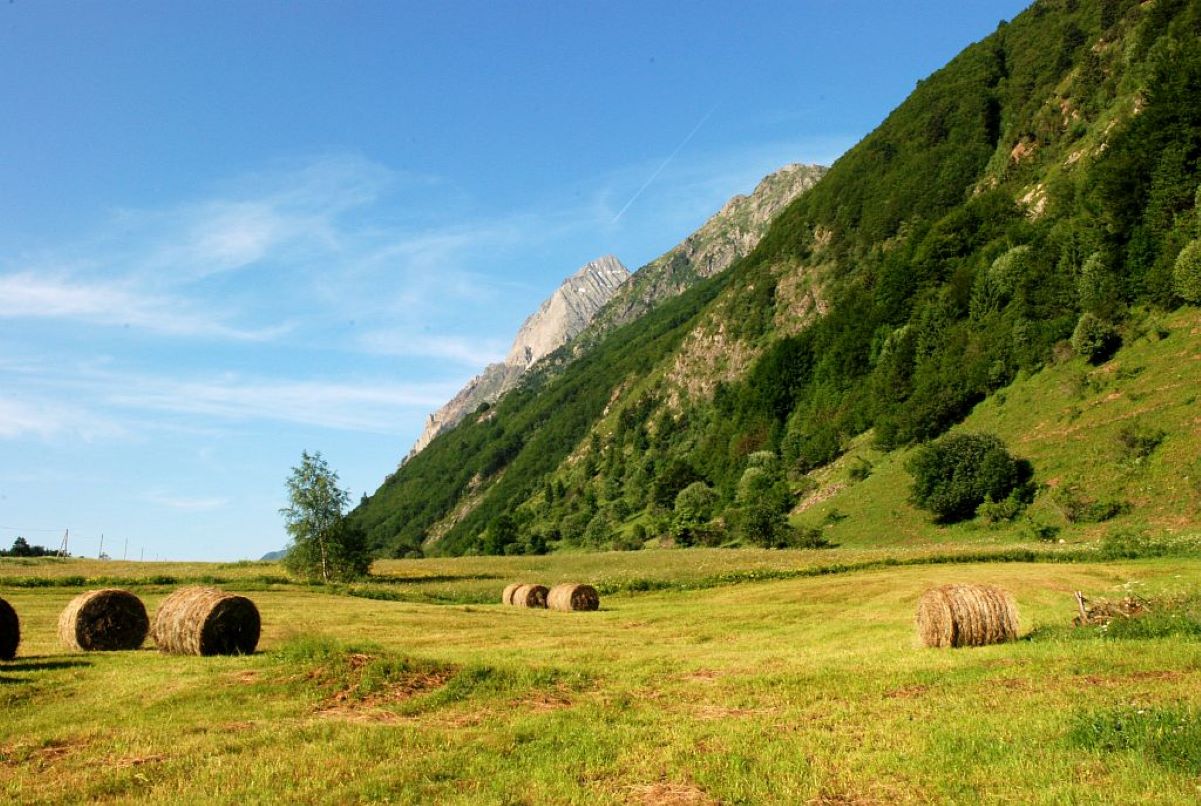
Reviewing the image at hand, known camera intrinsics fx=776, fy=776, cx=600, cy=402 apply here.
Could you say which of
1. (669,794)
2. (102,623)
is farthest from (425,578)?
(669,794)

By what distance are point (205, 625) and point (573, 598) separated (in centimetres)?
2351

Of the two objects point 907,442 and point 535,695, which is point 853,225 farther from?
point 535,695

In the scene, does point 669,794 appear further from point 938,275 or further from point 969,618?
point 938,275

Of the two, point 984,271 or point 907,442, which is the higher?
point 984,271

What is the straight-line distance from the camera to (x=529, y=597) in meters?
47.3

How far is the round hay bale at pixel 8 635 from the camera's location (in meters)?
22.2

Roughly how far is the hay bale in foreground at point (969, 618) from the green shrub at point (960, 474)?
61777 millimetres

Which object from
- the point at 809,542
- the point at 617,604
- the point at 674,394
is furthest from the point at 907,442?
the point at 674,394

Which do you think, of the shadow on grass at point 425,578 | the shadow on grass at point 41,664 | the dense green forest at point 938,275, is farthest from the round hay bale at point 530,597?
the dense green forest at point 938,275

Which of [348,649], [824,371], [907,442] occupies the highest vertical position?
[824,371]

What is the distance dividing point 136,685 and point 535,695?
9.52m

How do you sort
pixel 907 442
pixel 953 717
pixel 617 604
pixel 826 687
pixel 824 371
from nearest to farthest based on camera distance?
1. pixel 953 717
2. pixel 826 687
3. pixel 617 604
4. pixel 907 442
5. pixel 824 371

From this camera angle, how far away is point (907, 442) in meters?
105

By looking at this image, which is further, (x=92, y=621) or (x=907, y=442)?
(x=907, y=442)
